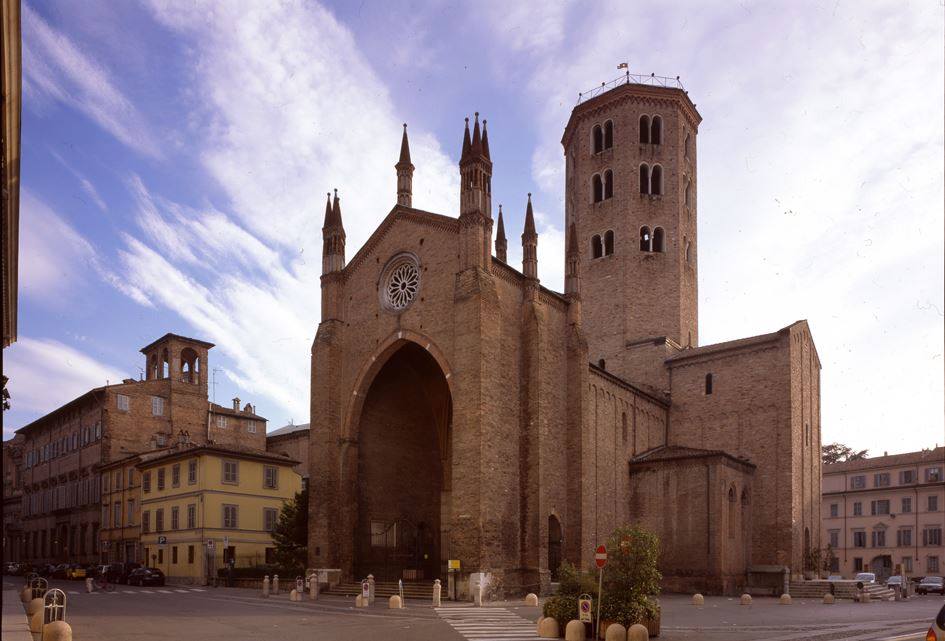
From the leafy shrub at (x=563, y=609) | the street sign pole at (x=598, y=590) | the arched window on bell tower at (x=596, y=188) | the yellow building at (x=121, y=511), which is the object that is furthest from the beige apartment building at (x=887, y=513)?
the street sign pole at (x=598, y=590)

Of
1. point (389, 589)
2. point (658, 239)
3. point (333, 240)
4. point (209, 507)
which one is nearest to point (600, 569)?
point (389, 589)

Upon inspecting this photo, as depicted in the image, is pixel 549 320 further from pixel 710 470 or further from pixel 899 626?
pixel 899 626

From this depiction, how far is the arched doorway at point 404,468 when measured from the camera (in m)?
37.7

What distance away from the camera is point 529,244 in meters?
36.3

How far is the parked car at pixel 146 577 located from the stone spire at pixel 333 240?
56.3 ft

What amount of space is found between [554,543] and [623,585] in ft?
56.0

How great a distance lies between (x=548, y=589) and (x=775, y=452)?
1679 cm

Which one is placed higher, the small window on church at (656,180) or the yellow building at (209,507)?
the small window on church at (656,180)

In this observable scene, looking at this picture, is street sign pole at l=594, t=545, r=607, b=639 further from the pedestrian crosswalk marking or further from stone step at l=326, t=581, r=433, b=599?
stone step at l=326, t=581, r=433, b=599

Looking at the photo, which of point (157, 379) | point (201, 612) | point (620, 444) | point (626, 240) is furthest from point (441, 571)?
point (157, 379)

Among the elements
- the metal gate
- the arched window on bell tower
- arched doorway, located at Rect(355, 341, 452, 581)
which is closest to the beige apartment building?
the arched window on bell tower

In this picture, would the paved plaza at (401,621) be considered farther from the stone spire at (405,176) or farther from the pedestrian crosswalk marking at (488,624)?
the stone spire at (405,176)

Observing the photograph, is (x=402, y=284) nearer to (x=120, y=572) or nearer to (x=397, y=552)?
(x=397, y=552)

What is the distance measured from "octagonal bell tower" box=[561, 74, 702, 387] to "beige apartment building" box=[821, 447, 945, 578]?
81.3ft
